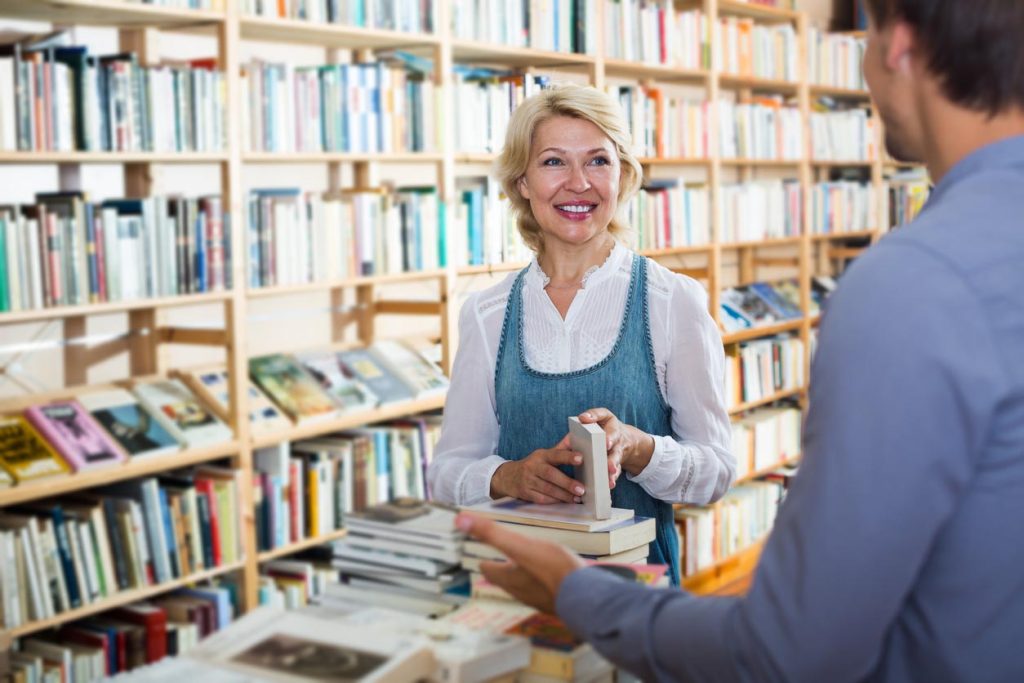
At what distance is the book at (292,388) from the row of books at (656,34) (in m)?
1.86

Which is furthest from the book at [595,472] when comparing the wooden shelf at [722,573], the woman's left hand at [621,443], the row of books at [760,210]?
the row of books at [760,210]

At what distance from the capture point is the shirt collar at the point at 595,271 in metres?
2.17

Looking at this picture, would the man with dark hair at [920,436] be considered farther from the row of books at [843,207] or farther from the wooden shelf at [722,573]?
the row of books at [843,207]

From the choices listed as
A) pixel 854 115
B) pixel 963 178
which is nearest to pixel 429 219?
pixel 963 178

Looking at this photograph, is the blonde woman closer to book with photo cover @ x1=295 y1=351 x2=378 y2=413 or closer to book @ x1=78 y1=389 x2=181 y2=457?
book @ x1=78 y1=389 x2=181 y2=457

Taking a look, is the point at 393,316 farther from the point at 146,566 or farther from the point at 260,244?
the point at 146,566

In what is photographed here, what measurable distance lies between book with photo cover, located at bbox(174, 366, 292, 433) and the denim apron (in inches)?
59.0

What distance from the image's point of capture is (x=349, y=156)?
357 cm

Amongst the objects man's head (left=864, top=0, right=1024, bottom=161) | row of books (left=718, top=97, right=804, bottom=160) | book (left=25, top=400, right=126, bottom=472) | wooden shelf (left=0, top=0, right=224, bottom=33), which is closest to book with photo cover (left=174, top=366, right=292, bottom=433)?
book (left=25, top=400, right=126, bottom=472)

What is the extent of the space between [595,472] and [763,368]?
417cm

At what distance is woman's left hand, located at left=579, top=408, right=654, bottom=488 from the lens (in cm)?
186

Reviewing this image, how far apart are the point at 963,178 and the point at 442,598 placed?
828 mm

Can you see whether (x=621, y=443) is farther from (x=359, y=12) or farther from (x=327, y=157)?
(x=359, y=12)

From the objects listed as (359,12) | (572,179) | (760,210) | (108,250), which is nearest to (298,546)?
(108,250)
